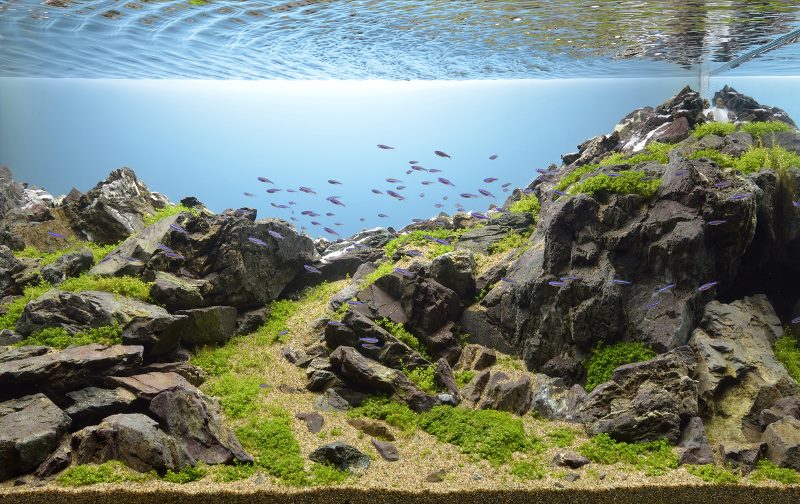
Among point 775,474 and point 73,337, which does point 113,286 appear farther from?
point 775,474

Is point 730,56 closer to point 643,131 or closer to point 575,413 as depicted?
point 643,131

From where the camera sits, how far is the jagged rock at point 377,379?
294 inches

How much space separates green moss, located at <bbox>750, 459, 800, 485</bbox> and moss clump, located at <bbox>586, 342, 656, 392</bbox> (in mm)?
2293

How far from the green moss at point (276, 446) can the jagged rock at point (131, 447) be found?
84 cm

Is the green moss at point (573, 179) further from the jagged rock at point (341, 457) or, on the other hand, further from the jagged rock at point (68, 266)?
the jagged rock at point (68, 266)

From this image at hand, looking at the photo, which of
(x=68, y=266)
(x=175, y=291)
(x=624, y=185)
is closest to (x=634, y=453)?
(x=624, y=185)

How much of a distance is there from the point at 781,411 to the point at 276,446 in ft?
22.5

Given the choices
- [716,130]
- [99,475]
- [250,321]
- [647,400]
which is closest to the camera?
[99,475]

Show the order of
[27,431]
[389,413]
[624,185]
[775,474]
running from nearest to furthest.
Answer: [775,474]
[27,431]
[389,413]
[624,185]

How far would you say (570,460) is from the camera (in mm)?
Answer: 5875

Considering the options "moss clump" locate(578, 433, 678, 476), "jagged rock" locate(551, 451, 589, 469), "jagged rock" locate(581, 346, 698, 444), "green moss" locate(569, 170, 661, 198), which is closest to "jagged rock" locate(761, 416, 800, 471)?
"jagged rock" locate(581, 346, 698, 444)

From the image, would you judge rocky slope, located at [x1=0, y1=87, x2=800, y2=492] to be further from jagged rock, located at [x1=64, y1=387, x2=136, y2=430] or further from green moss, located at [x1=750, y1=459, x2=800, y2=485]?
green moss, located at [x1=750, y1=459, x2=800, y2=485]

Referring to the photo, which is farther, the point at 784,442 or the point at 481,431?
the point at 481,431

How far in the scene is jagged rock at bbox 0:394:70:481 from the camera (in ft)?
17.4
